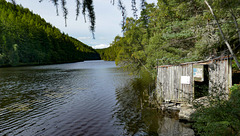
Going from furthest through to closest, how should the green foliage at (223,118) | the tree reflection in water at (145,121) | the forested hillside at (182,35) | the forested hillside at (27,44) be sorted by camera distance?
the forested hillside at (27,44), the tree reflection in water at (145,121), the forested hillside at (182,35), the green foliage at (223,118)

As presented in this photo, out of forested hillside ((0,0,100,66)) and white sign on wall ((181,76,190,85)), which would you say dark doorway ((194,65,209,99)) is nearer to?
white sign on wall ((181,76,190,85))

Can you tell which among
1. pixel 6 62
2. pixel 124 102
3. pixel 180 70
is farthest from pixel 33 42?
pixel 180 70

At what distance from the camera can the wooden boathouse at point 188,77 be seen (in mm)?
11516

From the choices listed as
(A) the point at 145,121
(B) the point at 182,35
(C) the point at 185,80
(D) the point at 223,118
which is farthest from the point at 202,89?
(D) the point at 223,118

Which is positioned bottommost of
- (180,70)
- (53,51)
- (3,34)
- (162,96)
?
(162,96)

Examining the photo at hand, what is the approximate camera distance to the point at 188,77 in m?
13.1

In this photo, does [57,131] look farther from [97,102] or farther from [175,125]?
[175,125]

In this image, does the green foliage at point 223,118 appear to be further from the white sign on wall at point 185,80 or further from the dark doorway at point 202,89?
the white sign on wall at point 185,80

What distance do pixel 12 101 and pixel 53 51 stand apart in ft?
244

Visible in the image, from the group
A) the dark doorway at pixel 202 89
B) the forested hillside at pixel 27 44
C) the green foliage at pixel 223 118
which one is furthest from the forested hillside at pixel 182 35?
the forested hillside at pixel 27 44

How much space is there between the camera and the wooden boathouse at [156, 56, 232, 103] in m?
11.5

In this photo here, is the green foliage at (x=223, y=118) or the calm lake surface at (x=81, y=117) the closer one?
the green foliage at (x=223, y=118)

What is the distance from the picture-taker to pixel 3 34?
6341 centimetres

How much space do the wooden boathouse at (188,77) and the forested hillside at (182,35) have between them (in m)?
0.79
